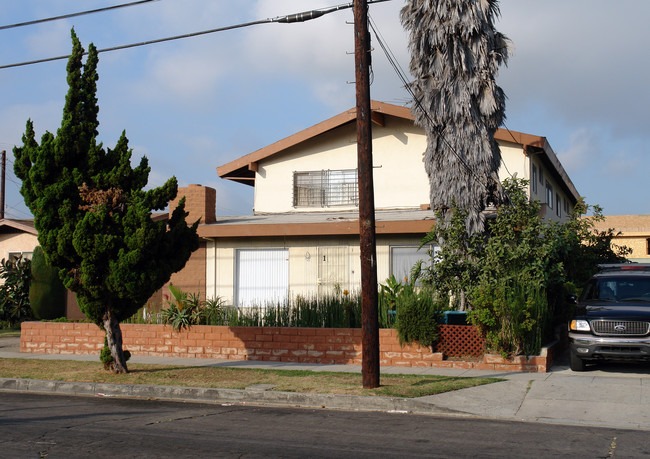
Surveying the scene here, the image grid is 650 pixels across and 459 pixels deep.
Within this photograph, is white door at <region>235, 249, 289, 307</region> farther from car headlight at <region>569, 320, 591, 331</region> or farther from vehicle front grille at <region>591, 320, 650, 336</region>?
vehicle front grille at <region>591, 320, 650, 336</region>

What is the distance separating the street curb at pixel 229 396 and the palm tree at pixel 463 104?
5.96 metres

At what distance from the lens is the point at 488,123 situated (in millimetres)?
15328

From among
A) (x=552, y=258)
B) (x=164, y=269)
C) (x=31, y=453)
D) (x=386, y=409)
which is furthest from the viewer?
(x=552, y=258)

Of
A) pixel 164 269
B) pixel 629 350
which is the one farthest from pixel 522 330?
pixel 164 269

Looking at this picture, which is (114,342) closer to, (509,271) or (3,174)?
(509,271)

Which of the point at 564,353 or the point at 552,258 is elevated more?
the point at 552,258

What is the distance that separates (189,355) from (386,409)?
6.65 metres

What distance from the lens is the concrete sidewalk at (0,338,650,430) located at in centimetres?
927

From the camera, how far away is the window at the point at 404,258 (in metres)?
17.9

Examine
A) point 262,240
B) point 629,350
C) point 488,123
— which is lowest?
point 629,350

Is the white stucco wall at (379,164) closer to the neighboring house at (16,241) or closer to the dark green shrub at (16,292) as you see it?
the dark green shrub at (16,292)

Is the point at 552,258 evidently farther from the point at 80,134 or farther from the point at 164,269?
Answer: the point at 80,134

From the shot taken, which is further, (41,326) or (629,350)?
(41,326)

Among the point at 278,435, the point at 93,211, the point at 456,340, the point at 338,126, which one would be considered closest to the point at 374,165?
the point at 338,126
